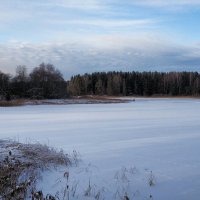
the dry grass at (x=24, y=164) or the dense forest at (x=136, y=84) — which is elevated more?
the dense forest at (x=136, y=84)

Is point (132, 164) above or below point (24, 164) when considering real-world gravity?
below

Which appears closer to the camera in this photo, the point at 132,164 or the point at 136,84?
the point at 132,164

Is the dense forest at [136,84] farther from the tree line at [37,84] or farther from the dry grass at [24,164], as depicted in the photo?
the dry grass at [24,164]

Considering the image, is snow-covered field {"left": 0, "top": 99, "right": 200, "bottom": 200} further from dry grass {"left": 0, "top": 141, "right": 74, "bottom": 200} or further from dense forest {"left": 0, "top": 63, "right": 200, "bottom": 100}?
dense forest {"left": 0, "top": 63, "right": 200, "bottom": 100}

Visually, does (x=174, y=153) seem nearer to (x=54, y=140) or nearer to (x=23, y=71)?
(x=54, y=140)

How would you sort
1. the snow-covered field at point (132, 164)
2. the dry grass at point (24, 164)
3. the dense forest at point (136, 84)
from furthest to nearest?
the dense forest at point (136, 84), the snow-covered field at point (132, 164), the dry grass at point (24, 164)

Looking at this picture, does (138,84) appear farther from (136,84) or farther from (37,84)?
(37,84)

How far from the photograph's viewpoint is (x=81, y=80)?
10119cm

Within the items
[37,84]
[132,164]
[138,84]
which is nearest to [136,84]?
[138,84]

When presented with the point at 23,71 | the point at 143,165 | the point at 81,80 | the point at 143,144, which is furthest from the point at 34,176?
the point at 81,80

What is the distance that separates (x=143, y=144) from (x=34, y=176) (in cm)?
472

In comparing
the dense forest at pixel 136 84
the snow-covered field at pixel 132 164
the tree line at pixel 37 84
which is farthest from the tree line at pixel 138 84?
the snow-covered field at pixel 132 164

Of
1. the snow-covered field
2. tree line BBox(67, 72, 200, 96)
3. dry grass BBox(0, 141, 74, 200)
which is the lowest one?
the snow-covered field

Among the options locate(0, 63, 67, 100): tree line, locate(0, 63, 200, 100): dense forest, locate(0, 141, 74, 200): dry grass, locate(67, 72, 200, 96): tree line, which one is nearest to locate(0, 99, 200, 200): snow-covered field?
locate(0, 141, 74, 200): dry grass
